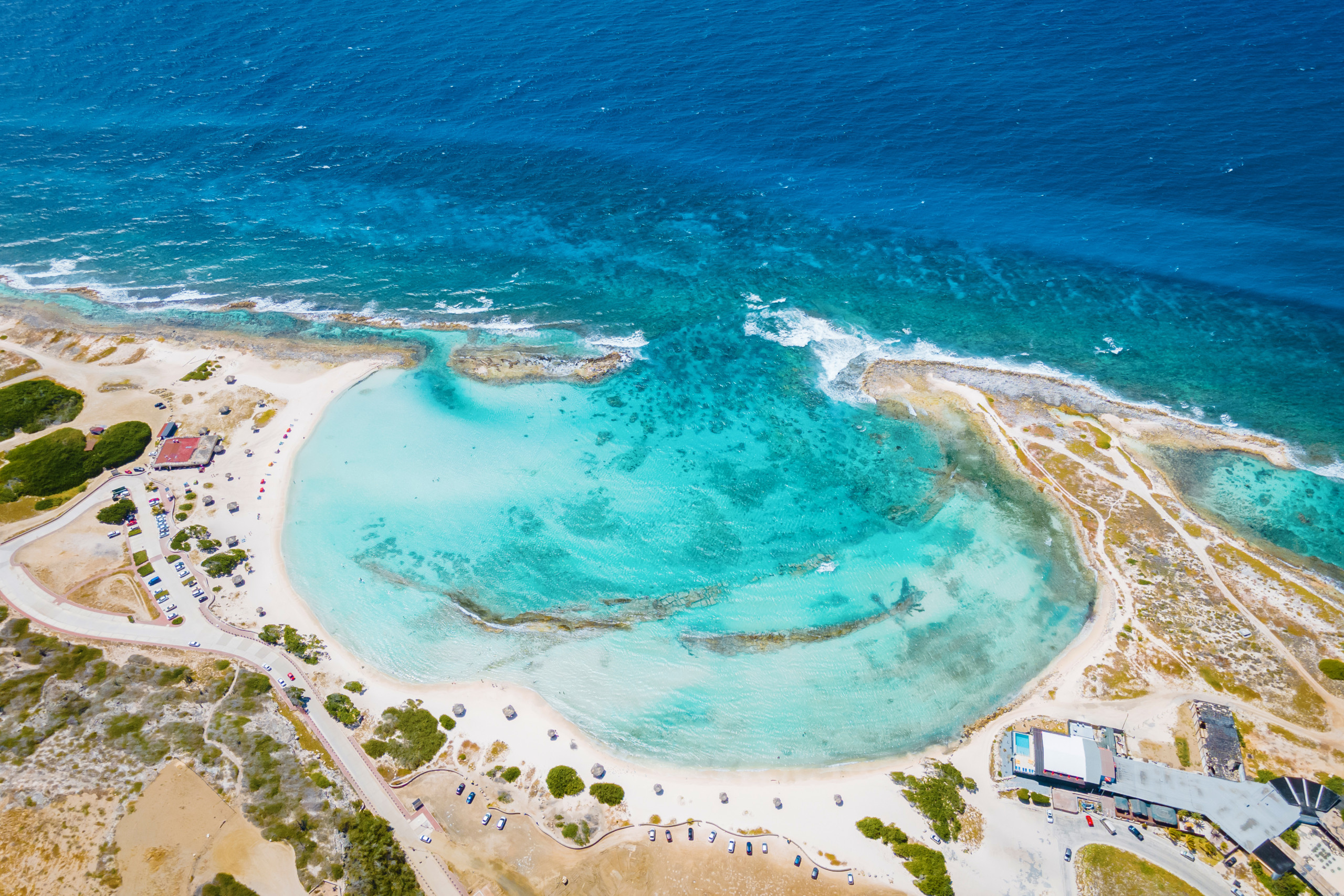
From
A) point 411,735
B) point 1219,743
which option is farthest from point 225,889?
point 1219,743

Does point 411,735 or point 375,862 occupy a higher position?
point 411,735

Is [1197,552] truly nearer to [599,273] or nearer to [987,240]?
[987,240]

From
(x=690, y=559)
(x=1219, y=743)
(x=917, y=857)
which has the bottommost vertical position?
(x=917, y=857)

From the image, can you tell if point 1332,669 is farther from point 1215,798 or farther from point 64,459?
point 64,459

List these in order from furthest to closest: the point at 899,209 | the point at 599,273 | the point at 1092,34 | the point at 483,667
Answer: the point at 1092,34 < the point at 899,209 < the point at 599,273 < the point at 483,667

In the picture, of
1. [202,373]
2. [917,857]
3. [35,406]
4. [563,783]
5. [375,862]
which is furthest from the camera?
[202,373]

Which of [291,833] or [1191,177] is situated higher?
[1191,177]

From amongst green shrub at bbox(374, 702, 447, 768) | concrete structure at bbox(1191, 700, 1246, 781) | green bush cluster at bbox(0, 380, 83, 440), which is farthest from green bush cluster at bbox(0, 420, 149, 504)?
concrete structure at bbox(1191, 700, 1246, 781)

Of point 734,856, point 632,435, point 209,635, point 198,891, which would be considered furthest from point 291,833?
point 632,435
